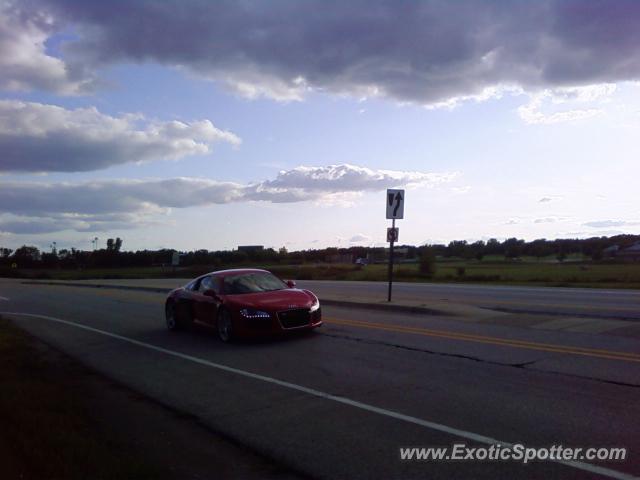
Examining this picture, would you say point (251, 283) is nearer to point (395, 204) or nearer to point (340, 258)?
point (395, 204)

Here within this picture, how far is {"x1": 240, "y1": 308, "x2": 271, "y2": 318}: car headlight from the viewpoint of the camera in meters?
12.5

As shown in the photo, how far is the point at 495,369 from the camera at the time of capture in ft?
30.2

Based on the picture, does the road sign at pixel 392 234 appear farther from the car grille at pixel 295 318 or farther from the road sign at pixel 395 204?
the car grille at pixel 295 318

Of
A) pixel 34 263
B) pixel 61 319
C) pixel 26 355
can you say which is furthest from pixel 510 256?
pixel 26 355

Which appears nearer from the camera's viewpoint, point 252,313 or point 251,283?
point 252,313

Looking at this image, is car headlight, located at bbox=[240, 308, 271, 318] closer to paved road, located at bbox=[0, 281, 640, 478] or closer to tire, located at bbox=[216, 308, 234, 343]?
tire, located at bbox=[216, 308, 234, 343]

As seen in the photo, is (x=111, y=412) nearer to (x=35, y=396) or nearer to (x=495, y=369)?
(x=35, y=396)

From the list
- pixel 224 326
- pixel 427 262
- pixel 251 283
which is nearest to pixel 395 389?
pixel 224 326

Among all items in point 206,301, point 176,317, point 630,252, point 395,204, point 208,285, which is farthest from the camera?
point 630,252

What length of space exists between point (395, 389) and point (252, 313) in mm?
4793

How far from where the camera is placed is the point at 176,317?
15.5 m

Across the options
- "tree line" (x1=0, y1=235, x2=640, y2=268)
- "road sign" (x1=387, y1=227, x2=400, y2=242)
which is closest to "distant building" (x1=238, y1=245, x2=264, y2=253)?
"tree line" (x1=0, y1=235, x2=640, y2=268)

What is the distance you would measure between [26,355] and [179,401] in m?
5.22

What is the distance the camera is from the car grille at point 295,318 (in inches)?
494
